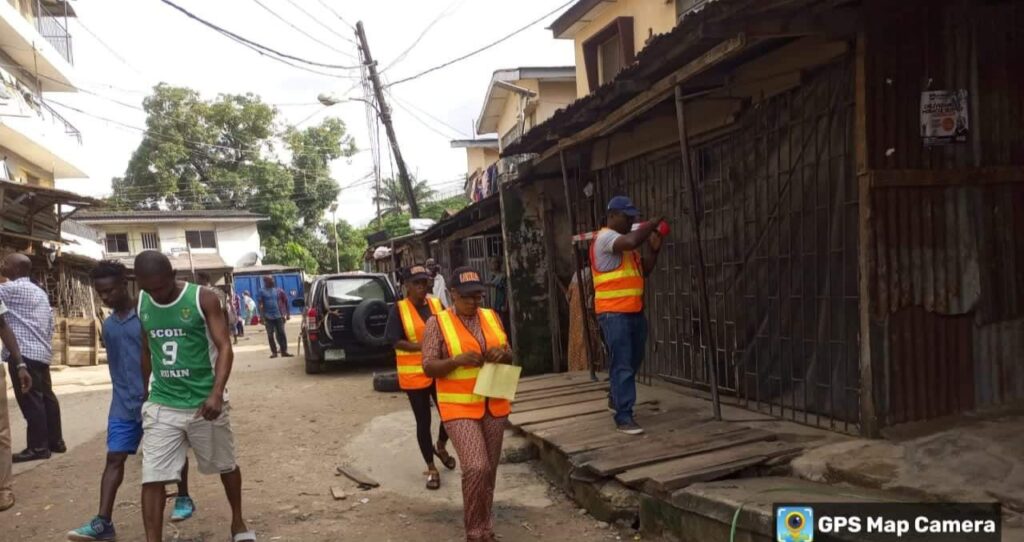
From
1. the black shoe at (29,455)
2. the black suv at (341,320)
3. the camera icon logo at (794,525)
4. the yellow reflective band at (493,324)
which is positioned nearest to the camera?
the camera icon logo at (794,525)

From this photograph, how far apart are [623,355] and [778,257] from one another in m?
1.41

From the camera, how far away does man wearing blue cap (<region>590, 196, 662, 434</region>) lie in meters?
4.83

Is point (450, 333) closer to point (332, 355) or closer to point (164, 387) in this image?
point (164, 387)

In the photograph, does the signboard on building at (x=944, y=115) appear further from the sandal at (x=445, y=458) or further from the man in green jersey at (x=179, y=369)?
the man in green jersey at (x=179, y=369)

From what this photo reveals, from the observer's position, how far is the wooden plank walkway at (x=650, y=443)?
3.92 meters

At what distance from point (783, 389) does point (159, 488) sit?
4.19m

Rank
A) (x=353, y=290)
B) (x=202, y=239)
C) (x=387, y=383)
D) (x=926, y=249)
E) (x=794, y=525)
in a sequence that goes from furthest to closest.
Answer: (x=202, y=239)
(x=353, y=290)
(x=387, y=383)
(x=926, y=249)
(x=794, y=525)

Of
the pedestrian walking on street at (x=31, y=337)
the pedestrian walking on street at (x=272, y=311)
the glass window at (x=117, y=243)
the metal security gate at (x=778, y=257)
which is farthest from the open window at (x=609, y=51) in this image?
the glass window at (x=117, y=243)

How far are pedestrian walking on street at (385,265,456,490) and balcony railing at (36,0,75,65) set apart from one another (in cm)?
2050

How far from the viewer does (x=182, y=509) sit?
4508 millimetres

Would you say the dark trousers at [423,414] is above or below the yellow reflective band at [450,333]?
below

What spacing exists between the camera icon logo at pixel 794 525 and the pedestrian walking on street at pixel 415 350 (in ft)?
8.62

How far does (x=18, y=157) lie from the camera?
1795 cm

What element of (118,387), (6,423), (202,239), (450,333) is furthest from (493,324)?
(202,239)
